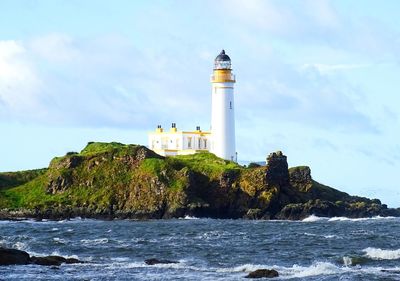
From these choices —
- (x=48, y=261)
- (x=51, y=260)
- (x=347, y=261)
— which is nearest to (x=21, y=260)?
(x=48, y=261)

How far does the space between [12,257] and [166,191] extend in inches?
2164

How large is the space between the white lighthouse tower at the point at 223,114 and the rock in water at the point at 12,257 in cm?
6828

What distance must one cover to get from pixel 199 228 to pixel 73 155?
3776cm

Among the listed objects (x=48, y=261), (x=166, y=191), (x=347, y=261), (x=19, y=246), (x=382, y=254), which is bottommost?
(x=48, y=261)

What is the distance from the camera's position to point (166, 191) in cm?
9912

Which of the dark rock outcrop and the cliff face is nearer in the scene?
the dark rock outcrop

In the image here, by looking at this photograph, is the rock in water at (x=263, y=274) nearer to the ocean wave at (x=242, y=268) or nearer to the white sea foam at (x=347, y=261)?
the ocean wave at (x=242, y=268)

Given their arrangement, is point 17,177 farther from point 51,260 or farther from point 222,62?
point 51,260

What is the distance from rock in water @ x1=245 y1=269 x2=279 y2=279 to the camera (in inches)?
1566

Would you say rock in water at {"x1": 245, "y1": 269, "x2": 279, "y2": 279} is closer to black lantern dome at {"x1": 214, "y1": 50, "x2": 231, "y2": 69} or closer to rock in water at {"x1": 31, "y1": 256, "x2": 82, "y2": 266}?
rock in water at {"x1": 31, "y1": 256, "x2": 82, "y2": 266}

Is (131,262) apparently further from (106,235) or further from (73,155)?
(73,155)

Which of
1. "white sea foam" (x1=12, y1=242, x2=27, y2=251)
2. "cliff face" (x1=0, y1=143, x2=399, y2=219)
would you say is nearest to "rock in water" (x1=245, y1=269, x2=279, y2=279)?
"white sea foam" (x1=12, y1=242, x2=27, y2=251)

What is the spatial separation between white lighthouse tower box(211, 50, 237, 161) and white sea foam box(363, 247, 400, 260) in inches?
2406

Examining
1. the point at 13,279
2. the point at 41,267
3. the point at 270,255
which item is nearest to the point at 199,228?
the point at 270,255
